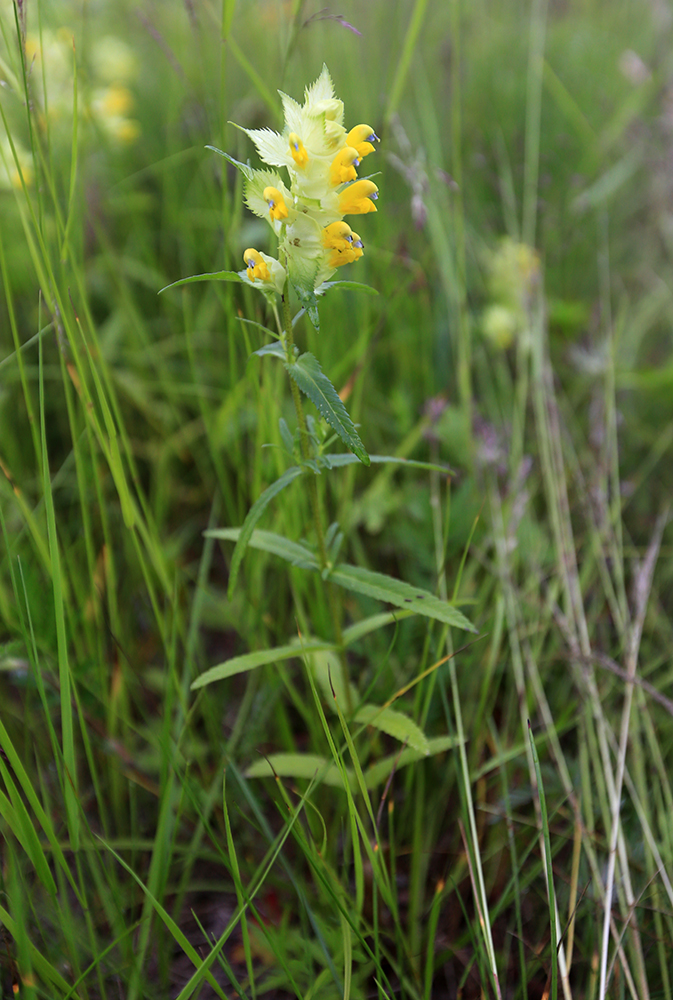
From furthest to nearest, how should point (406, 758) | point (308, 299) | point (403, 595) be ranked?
point (406, 758) → point (403, 595) → point (308, 299)

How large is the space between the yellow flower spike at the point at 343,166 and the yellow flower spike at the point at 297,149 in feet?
0.13

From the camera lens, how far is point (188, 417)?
189cm

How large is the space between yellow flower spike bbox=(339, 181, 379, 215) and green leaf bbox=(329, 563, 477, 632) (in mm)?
487

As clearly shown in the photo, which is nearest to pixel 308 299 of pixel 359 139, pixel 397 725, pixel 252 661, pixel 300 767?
pixel 359 139

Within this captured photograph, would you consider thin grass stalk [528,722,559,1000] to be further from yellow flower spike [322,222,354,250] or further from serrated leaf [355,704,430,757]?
yellow flower spike [322,222,354,250]

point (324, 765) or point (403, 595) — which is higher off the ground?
point (403, 595)

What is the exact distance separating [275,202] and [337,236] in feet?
0.28

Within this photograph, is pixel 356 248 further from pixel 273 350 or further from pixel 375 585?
pixel 375 585

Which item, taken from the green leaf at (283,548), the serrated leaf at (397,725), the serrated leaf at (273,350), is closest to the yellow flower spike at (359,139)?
the serrated leaf at (273,350)

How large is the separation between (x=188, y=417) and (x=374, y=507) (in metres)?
0.73

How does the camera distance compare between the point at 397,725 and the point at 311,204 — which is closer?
the point at 311,204

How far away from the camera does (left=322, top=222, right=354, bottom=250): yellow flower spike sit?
2.60 ft

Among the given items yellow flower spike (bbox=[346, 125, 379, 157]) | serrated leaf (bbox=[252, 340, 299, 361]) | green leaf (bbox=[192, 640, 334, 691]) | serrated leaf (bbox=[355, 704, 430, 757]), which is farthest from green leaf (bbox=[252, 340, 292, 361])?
serrated leaf (bbox=[355, 704, 430, 757])

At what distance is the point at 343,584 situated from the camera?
0.94 meters
